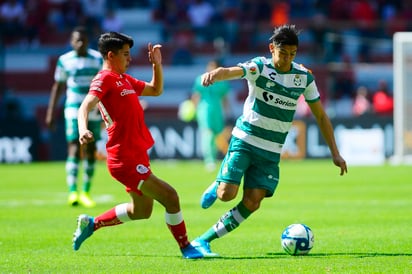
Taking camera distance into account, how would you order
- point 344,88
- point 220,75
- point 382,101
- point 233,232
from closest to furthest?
point 220,75
point 233,232
point 382,101
point 344,88

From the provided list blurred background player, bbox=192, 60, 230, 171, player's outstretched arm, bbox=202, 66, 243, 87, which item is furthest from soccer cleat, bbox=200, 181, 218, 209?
blurred background player, bbox=192, 60, 230, 171

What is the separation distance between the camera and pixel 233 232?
11781 mm

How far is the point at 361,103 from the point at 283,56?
21.7 meters

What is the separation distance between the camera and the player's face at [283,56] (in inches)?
367

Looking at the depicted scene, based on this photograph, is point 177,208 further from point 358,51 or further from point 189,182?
point 358,51

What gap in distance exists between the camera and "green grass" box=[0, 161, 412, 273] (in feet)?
28.2

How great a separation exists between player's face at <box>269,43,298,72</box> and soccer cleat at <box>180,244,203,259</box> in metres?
1.94

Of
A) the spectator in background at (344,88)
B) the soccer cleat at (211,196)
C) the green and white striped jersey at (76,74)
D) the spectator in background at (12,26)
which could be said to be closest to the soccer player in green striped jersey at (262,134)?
the soccer cleat at (211,196)

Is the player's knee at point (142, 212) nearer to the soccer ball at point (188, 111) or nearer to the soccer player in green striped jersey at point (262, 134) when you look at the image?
the soccer player in green striped jersey at point (262, 134)

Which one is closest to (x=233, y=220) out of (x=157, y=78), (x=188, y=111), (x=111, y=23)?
(x=157, y=78)

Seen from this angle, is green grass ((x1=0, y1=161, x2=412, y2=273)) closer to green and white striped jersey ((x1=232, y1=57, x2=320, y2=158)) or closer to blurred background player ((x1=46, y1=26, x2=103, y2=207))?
blurred background player ((x1=46, y1=26, x2=103, y2=207))

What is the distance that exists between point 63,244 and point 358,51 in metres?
22.4

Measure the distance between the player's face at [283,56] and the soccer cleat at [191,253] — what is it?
6.36 feet

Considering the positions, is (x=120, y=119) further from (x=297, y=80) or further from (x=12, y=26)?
(x=12, y=26)
